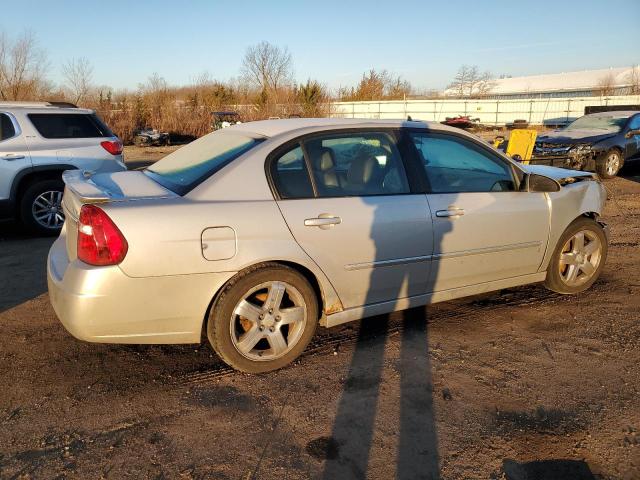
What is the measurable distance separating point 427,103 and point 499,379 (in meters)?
42.0

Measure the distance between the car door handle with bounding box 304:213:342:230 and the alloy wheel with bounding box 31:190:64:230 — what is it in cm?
510

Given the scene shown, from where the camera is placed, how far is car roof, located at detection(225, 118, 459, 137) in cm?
359

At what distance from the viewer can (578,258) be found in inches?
181

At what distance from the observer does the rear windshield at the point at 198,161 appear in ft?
10.9

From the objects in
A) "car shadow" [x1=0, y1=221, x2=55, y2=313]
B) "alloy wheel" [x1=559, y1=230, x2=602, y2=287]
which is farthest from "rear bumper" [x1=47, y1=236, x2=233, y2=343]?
"alloy wheel" [x1=559, y1=230, x2=602, y2=287]

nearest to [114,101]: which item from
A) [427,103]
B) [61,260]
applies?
[427,103]

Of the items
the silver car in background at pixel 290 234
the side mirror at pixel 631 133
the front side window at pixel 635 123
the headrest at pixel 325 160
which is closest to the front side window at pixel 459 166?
the silver car in background at pixel 290 234

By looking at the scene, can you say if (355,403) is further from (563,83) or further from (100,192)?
(563,83)

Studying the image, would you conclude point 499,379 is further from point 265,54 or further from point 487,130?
point 265,54

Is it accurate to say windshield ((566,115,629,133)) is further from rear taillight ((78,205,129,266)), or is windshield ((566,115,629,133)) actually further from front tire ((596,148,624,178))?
rear taillight ((78,205,129,266))

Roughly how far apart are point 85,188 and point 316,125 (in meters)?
1.58

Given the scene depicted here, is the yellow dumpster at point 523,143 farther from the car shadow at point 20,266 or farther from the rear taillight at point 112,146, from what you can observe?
the car shadow at point 20,266

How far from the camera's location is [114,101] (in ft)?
96.0

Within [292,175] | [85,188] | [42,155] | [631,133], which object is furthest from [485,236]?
[631,133]
